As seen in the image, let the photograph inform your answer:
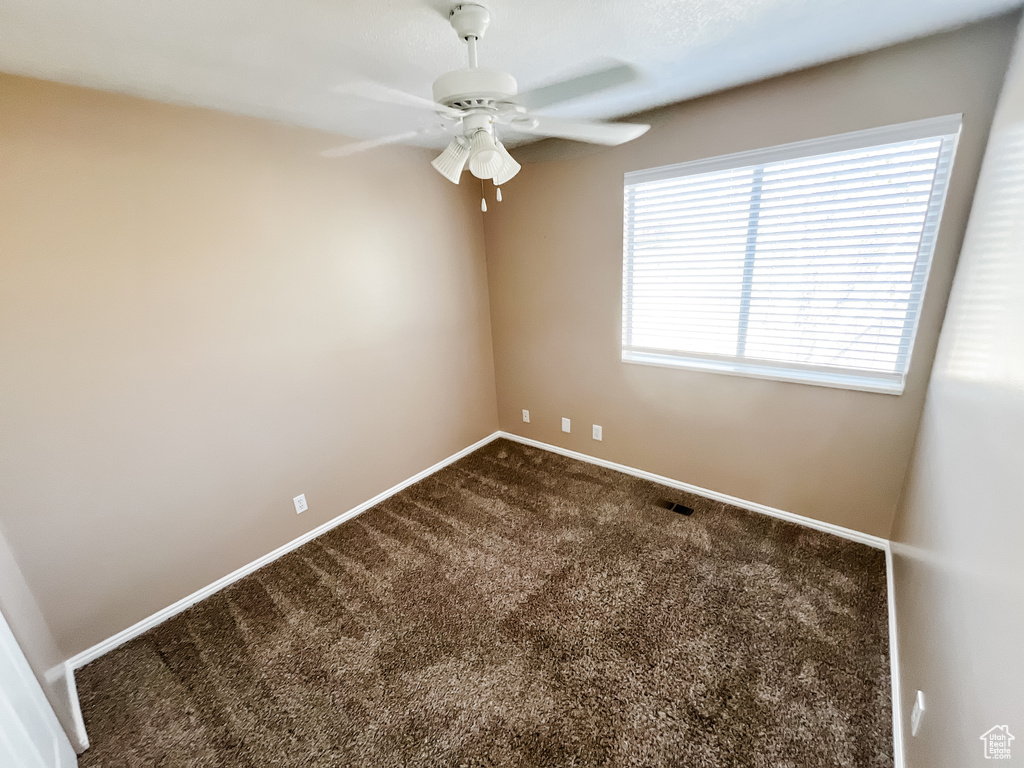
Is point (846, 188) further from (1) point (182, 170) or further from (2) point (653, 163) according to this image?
(1) point (182, 170)

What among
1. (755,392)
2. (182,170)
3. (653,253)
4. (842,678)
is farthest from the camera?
(653,253)

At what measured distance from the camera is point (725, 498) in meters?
2.68

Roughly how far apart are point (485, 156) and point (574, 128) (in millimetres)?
430

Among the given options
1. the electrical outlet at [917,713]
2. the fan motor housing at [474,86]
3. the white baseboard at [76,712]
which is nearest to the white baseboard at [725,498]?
the electrical outlet at [917,713]

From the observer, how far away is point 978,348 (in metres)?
1.20

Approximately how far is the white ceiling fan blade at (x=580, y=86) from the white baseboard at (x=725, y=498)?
7.67 ft

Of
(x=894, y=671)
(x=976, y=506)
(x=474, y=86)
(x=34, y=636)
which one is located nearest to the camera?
(x=976, y=506)

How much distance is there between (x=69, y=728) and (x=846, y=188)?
12.3 ft

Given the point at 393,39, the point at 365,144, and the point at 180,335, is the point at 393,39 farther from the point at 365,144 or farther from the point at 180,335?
the point at 180,335

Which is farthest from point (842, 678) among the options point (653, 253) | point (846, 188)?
point (653, 253)

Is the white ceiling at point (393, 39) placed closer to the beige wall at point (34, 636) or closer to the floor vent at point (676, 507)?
the beige wall at point (34, 636)

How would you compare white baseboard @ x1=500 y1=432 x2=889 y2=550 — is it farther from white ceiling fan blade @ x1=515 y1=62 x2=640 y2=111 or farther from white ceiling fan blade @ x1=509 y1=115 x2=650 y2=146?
white ceiling fan blade @ x1=515 y1=62 x2=640 y2=111

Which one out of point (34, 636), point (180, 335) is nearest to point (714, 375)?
point (180, 335)

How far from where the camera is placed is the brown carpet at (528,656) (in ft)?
4.71
